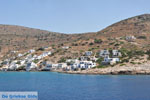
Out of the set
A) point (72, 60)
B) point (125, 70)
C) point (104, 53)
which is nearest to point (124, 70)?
point (125, 70)

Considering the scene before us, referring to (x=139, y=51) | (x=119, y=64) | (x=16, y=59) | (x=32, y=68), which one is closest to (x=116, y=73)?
(x=119, y=64)

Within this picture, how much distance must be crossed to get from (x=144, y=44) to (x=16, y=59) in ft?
195

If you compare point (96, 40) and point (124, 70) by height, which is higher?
point (96, 40)

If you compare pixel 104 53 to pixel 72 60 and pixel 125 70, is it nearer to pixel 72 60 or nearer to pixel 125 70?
pixel 72 60

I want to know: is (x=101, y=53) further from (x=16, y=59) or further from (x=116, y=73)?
(x=16, y=59)

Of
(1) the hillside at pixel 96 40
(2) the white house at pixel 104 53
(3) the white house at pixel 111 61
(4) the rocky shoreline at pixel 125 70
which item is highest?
(1) the hillside at pixel 96 40

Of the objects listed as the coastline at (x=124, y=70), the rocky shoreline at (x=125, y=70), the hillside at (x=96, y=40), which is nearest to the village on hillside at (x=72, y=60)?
the coastline at (x=124, y=70)

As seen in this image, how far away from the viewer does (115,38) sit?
126 m

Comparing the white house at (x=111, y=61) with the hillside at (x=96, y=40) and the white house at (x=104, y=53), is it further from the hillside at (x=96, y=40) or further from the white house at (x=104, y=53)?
the hillside at (x=96, y=40)

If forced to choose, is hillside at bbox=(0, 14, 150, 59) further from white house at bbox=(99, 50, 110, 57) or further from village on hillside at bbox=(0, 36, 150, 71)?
white house at bbox=(99, 50, 110, 57)

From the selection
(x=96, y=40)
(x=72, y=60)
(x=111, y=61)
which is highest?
(x=96, y=40)

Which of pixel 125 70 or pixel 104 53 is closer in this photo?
pixel 125 70

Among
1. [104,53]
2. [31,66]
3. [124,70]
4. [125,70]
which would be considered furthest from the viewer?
[31,66]

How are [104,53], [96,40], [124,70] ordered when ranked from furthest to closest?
[96,40] < [104,53] < [124,70]
